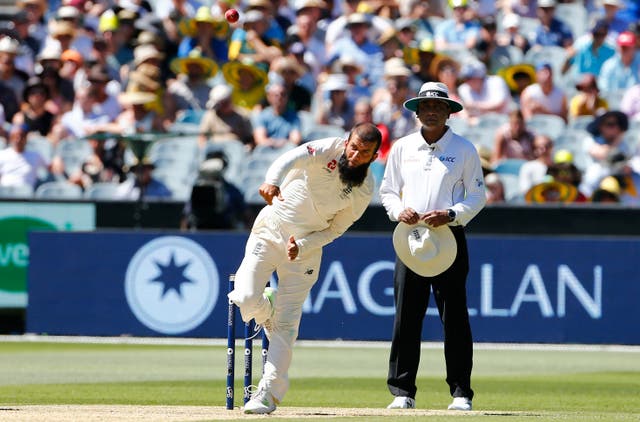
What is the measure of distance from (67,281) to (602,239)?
19.6ft

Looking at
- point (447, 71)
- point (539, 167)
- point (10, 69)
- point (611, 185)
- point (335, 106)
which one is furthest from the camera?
point (10, 69)

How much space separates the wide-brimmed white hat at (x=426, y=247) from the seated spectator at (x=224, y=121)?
336 inches

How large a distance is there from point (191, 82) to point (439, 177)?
1026 centimetres

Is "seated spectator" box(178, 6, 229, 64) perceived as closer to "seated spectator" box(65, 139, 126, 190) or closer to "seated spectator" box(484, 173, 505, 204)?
"seated spectator" box(65, 139, 126, 190)

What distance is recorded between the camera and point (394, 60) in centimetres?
1844

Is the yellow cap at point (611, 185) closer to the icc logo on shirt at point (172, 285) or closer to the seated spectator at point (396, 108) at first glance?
the seated spectator at point (396, 108)

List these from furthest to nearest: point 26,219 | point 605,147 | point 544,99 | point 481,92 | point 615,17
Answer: point 615,17, point 481,92, point 544,99, point 605,147, point 26,219

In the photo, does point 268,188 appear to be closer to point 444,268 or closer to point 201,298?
point 444,268

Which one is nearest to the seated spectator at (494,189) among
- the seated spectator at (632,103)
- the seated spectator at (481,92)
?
the seated spectator at (481,92)

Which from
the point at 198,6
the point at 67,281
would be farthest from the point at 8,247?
the point at 198,6

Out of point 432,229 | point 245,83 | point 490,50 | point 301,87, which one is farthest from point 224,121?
point 432,229

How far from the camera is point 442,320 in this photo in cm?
973

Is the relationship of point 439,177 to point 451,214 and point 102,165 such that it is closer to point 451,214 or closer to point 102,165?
point 451,214

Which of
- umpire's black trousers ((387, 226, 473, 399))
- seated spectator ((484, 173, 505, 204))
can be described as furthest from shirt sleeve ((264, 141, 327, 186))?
seated spectator ((484, 173, 505, 204))
